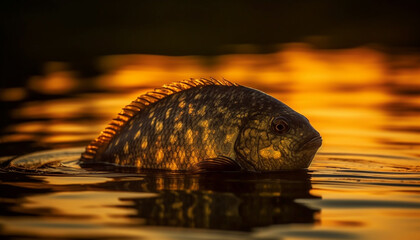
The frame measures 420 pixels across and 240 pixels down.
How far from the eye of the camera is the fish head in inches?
399

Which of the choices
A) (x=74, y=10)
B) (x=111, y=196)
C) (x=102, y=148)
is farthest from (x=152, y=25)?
(x=111, y=196)

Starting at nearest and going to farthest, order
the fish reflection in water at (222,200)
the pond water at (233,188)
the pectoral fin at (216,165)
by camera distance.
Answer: the pond water at (233,188) → the fish reflection in water at (222,200) → the pectoral fin at (216,165)

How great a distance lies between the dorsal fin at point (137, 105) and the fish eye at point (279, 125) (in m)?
0.82

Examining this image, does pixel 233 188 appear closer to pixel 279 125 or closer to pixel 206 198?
pixel 206 198

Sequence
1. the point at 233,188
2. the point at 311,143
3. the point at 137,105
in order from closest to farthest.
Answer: the point at 233,188 < the point at 311,143 < the point at 137,105

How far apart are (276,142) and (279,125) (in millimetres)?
203

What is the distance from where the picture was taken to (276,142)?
33.4 feet

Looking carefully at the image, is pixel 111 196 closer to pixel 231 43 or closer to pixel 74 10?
pixel 231 43

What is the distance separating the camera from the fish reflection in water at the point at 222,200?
25.2 feet

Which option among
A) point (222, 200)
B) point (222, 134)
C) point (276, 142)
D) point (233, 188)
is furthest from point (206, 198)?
point (276, 142)

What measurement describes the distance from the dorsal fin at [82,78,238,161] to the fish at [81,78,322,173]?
0.06ft

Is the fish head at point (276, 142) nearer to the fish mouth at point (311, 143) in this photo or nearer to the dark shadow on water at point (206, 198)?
the fish mouth at point (311, 143)

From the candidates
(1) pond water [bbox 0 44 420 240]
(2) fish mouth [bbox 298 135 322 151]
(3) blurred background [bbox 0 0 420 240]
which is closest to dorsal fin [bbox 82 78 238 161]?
(1) pond water [bbox 0 44 420 240]

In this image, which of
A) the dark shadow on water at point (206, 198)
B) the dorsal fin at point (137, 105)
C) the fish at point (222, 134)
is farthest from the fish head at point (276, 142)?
the dorsal fin at point (137, 105)
